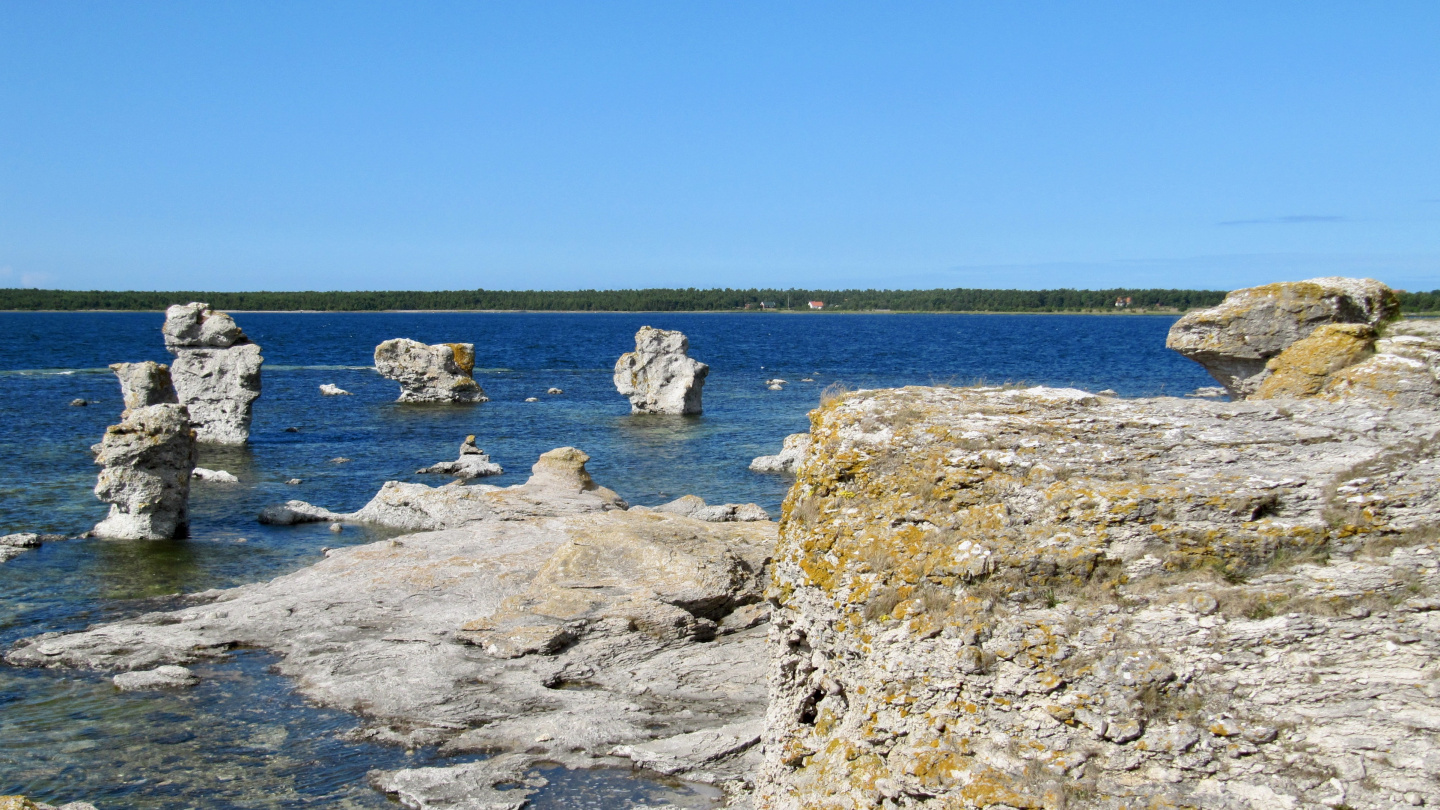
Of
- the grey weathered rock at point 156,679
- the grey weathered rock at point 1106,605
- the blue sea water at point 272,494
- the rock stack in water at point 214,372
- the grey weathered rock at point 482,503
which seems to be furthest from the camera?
the rock stack in water at point 214,372

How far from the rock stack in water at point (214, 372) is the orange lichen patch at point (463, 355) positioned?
17.6 m

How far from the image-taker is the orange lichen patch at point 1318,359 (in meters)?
12.9

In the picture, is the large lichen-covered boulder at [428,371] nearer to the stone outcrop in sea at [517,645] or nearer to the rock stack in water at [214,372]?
the rock stack in water at [214,372]

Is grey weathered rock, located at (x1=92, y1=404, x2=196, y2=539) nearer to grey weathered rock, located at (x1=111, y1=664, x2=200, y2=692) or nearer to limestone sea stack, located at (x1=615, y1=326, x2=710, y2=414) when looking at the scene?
grey weathered rock, located at (x1=111, y1=664, x2=200, y2=692)

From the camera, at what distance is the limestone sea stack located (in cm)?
5634

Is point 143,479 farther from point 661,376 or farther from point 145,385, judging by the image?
point 661,376

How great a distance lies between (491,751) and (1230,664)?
8868mm

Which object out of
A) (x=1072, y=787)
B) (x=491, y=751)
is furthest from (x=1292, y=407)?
(x=491, y=751)

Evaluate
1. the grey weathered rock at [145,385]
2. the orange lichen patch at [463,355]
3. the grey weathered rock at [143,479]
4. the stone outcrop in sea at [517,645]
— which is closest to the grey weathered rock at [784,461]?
the stone outcrop in sea at [517,645]

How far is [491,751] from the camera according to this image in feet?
41.0

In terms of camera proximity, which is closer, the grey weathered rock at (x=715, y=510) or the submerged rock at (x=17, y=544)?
the submerged rock at (x=17, y=544)

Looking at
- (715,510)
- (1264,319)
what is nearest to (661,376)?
(715,510)

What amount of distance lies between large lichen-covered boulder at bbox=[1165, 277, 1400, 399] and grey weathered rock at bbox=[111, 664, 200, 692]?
1632 centimetres

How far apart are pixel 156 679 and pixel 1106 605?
13.9m
